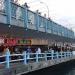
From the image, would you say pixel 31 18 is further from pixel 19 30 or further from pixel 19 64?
pixel 19 64

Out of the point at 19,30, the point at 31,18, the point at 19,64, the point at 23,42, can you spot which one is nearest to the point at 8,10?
the point at 19,64

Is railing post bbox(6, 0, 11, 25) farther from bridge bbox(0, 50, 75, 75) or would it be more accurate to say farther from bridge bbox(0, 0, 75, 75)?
bridge bbox(0, 50, 75, 75)

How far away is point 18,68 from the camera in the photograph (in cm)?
2253

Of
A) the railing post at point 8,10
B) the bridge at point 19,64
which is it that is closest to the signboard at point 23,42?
the bridge at point 19,64

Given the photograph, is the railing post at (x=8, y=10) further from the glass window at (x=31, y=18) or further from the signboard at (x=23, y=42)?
the signboard at (x=23, y=42)

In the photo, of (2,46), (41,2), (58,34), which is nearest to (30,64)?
(2,46)

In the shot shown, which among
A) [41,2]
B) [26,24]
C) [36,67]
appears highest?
[41,2]

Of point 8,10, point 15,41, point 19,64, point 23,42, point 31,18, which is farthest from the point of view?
point 23,42

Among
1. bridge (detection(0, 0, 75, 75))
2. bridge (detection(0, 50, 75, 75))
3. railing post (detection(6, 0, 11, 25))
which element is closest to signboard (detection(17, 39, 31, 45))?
bridge (detection(0, 0, 75, 75))

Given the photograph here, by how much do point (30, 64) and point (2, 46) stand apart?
12.2 m

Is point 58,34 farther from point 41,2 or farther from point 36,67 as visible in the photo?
A: point 36,67

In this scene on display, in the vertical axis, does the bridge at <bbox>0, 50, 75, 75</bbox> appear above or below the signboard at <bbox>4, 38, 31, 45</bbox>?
below

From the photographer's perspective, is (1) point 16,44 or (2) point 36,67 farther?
(1) point 16,44

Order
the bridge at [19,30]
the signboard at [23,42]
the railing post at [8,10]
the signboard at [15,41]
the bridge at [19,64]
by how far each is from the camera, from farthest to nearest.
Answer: the signboard at [23,42], the signboard at [15,41], the railing post at [8,10], the bridge at [19,30], the bridge at [19,64]
